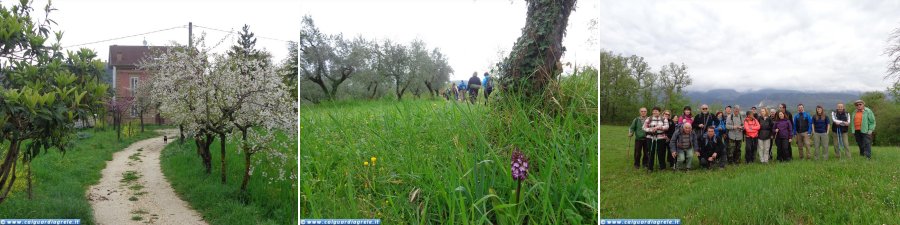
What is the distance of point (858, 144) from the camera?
6363 millimetres

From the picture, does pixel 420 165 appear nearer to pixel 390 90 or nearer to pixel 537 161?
pixel 537 161

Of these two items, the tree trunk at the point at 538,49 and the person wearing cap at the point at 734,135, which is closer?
the tree trunk at the point at 538,49

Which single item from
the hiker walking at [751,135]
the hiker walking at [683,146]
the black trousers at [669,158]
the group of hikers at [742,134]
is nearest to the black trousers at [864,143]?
the group of hikers at [742,134]

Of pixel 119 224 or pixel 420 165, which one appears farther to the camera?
pixel 119 224

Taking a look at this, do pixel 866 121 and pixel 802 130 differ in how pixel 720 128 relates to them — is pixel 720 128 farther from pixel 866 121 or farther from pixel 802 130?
pixel 866 121

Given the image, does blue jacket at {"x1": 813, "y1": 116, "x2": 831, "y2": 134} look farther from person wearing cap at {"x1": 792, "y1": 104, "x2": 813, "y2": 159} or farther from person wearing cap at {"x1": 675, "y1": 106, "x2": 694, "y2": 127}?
person wearing cap at {"x1": 675, "y1": 106, "x2": 694, "y2": 127}

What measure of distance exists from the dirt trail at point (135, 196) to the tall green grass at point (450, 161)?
9.74 ft

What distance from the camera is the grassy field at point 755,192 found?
442 cm

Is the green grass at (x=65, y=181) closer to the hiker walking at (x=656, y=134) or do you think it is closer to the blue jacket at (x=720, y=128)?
the hiker walking at (x=656, y=134)

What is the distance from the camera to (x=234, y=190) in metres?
6.42

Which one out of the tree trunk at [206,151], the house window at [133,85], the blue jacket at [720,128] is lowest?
the tree trunk at [206,151]

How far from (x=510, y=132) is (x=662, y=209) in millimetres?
2748

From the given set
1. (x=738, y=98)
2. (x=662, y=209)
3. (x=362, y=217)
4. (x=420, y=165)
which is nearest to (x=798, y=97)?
(x=738, y=98)

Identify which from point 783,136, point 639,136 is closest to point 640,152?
point 639,136
